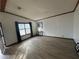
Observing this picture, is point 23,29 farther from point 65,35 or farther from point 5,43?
point 65,35

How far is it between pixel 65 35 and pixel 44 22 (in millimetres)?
2572

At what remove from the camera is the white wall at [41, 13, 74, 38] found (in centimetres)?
602

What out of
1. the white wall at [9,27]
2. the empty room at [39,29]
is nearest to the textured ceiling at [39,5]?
the empty room at [39,29]

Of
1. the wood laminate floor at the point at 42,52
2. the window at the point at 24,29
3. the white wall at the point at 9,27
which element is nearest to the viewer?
the wood laminate floor at the point at 42,52

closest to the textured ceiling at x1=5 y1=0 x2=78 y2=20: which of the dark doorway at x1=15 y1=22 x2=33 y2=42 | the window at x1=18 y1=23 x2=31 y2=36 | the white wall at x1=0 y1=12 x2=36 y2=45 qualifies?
the white wall at x1=0 y1=12 x2=36 y2=45

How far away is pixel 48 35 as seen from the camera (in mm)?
7750

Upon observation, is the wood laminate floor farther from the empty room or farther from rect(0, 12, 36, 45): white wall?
rect(0, 12, 36, 45): white wall

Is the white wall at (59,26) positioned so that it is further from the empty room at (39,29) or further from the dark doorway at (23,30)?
the dark doorway at (23,30)

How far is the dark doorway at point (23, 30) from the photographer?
19.6 feet

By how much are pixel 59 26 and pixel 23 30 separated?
10.6 feet

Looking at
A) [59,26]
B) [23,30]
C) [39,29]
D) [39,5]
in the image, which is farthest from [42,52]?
[39,29]

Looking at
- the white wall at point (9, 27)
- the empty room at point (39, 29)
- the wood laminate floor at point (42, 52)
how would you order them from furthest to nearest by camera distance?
the white wall at point (9, 27) < the empty room at point (39, 29) < the wood laminate floor at point (42, 52)

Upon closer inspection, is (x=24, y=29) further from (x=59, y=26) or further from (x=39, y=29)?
(x=59, y=26)

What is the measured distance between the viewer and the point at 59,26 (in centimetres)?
668
